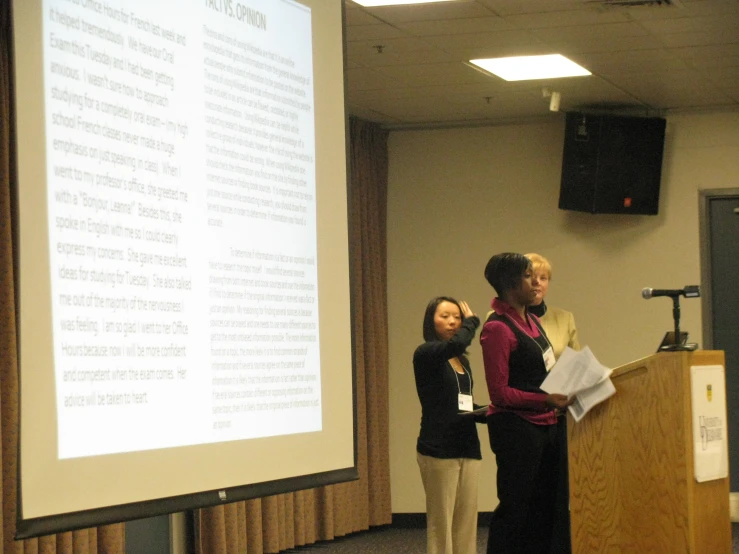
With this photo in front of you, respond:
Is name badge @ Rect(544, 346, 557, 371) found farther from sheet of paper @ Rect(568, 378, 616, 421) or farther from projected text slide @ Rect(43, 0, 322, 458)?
projected text slide @ Rect(43, 0, 322, 458)

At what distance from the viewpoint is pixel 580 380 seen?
11.4 ft

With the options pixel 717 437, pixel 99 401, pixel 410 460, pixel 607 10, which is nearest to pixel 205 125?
pixel 99 401

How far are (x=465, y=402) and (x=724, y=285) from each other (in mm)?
3398

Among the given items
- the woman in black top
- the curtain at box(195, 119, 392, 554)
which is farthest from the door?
the woman in black top

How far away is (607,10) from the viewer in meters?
4.90

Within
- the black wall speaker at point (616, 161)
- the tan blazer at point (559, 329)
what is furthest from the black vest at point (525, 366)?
the black wall speaker at point (616, 161)

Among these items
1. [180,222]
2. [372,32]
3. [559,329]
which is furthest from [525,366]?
[372,32]

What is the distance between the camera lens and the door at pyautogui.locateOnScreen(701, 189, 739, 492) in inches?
275

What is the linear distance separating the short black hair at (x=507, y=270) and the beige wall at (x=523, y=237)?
344 centimetres

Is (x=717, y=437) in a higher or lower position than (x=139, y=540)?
higher

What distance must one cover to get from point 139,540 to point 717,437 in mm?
2993

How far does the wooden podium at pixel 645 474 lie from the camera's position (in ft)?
10.9

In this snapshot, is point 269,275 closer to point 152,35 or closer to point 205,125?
point 205,125

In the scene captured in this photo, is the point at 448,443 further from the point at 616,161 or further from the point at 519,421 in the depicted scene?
the point at 616,161
